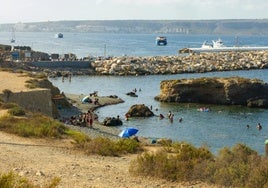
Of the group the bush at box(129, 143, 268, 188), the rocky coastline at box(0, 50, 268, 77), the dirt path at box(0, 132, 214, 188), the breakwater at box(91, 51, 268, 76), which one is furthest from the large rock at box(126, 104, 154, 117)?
the breakwater at box(91, 51, 268, 76)

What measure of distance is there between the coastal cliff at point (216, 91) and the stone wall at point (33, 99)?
70.2 feet

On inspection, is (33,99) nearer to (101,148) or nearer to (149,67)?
(101,148)

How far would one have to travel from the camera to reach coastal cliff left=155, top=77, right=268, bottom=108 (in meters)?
51.1

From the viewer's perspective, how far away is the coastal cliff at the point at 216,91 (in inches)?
2010

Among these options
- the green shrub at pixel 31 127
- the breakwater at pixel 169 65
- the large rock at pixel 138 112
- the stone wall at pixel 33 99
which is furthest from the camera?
the breakwater at pixel 169 65

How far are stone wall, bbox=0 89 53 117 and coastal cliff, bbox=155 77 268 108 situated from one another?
21404 millimetres

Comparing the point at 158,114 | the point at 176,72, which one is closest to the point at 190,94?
Answer: the point at 158,114

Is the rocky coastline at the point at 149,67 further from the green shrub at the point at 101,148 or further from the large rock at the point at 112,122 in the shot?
the green shrub at the point at 101,148

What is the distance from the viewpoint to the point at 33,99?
3206 cm

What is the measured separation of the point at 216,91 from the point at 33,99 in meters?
25.0

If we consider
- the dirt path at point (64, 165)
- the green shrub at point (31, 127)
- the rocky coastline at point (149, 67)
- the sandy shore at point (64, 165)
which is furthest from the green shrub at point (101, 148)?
the rocky coastline at point (149, 67)

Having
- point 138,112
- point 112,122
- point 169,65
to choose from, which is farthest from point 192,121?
point 169,65

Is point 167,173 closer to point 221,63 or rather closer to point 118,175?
point 118,175

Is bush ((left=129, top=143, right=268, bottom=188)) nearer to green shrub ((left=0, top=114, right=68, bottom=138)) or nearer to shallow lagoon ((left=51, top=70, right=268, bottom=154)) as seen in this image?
green shrub ((left=0, top=114, right=68, bottom=138))
